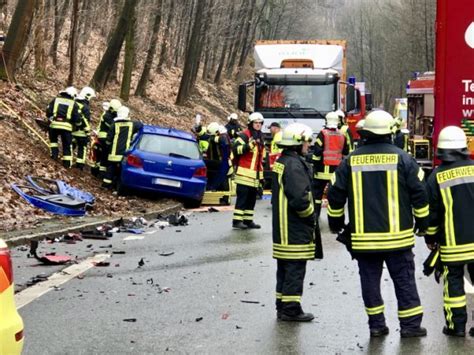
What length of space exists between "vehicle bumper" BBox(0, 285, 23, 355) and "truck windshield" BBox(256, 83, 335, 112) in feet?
61.3

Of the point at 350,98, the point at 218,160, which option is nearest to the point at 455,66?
the point at 218,160

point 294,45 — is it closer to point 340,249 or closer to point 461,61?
point 340,249

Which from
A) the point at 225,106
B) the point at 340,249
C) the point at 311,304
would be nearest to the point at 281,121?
the point at 340,249

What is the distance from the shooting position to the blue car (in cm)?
1867

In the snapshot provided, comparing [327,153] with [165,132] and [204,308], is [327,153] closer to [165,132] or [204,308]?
[165,132]

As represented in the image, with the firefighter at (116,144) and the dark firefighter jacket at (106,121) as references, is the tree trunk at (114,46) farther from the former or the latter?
the firefighter at (116,144)

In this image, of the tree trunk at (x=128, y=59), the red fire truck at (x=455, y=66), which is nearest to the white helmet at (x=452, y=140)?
the red fire truck at (x=455, y=66)

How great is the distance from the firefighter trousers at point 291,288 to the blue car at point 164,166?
1061cm

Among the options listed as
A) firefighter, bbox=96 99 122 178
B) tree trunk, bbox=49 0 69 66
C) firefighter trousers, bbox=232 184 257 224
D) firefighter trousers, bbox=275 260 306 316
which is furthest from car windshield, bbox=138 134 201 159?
tree trunk, bbox=49 0 69 66

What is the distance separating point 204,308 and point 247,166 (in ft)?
21.8

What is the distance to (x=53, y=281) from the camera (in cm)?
1008

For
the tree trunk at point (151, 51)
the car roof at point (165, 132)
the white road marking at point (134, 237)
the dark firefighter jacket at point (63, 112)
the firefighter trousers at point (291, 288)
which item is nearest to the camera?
the firefighter trousers at point (291, 288)

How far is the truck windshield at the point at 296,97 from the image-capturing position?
23375 mm

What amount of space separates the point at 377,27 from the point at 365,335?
353ft
